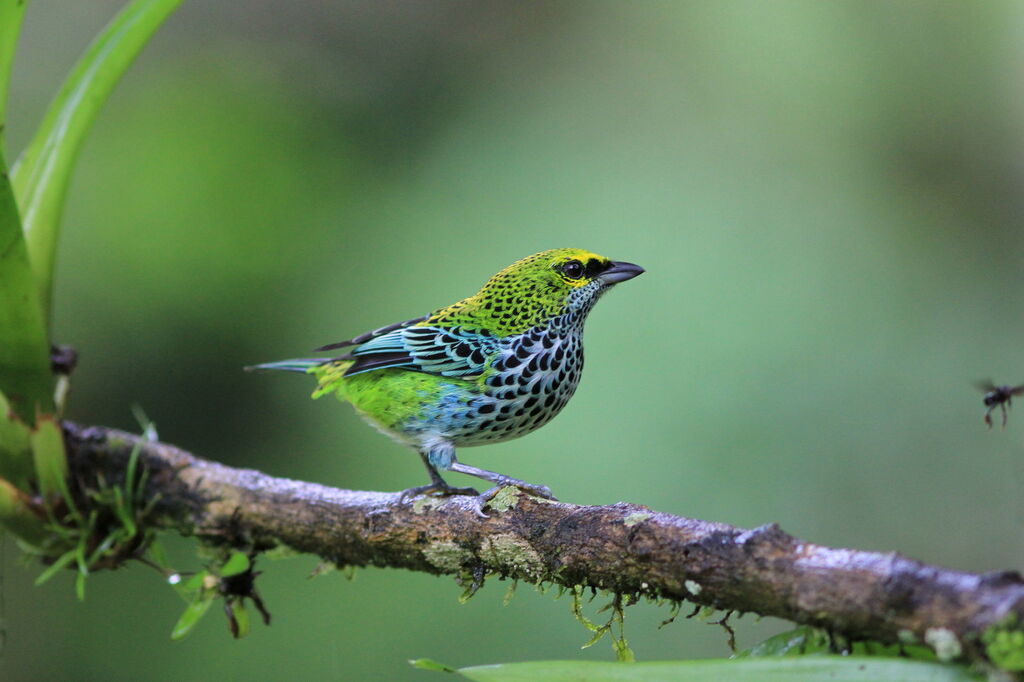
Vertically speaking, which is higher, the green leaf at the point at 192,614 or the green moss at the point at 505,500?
the green moss at the point at 505,500

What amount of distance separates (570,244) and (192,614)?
1.78m

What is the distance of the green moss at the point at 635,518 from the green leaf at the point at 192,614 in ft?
3.73

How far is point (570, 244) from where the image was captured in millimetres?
3307

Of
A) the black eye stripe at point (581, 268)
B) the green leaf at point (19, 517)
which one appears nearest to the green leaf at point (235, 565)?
the green leaf at point (19, 517)

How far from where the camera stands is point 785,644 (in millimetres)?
1394

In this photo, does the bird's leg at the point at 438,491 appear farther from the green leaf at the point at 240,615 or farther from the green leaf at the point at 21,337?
the green leaf at the point at 21,337

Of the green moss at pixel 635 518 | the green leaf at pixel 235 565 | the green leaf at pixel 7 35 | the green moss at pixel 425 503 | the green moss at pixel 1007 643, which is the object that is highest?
the green leaf at pixel 7 35

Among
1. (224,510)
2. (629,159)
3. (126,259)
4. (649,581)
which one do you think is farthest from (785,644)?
(126,259)

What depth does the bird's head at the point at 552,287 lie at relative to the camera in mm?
2072

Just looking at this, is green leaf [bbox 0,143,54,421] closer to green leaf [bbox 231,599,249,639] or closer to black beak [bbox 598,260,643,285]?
green leaf [bbox 231,599,249,639]

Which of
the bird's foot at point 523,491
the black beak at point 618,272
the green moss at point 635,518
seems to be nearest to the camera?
the green moss at point 635,518

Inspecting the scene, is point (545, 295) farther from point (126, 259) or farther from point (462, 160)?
point (126, 259)

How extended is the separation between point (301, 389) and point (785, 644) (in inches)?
116

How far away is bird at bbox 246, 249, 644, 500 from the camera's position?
2016mm
